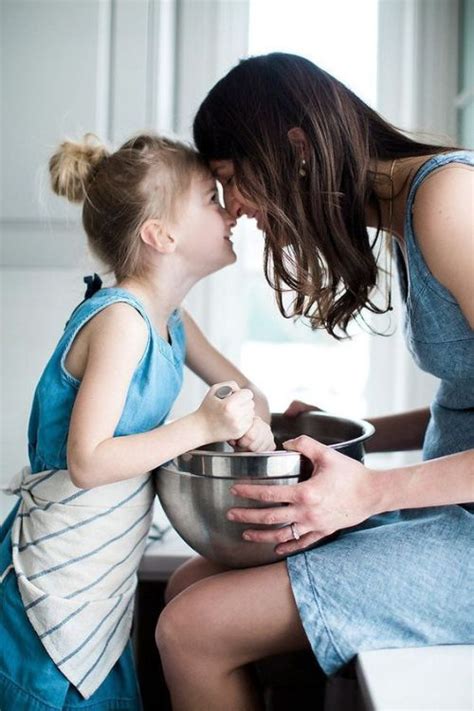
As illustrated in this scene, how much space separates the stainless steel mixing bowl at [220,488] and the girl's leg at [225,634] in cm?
3

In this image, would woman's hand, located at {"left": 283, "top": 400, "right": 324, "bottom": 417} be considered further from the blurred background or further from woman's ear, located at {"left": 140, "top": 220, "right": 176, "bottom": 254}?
the blurred background

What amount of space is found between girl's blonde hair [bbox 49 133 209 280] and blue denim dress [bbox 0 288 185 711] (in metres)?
0.10

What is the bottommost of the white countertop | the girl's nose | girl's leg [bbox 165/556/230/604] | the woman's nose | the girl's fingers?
the white countertop

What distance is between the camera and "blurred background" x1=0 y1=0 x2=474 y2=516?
74.7 inches

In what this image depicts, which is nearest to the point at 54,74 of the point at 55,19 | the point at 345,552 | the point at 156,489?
the point at 55,19

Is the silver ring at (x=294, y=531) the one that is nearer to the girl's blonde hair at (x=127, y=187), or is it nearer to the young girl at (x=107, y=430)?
the young girl at (x=107, y=430)

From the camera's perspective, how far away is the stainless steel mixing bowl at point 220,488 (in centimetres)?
94

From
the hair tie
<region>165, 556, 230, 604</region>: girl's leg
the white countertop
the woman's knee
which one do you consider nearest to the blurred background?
the white countertop

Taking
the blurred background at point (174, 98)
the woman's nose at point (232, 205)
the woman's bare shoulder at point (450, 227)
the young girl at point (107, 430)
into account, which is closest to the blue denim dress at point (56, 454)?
the young girl at point (107, 430)

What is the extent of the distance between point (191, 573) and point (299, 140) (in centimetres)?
65

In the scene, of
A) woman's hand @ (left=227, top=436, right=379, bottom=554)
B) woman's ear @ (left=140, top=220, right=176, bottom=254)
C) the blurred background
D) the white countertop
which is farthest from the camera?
the blurred background

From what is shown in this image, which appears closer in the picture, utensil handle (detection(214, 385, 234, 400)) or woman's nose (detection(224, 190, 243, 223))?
utensil handle (detection(214, 385, 234, 400))

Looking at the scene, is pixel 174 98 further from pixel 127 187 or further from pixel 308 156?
pixel 308 156

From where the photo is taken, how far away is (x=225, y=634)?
0.97 metres
